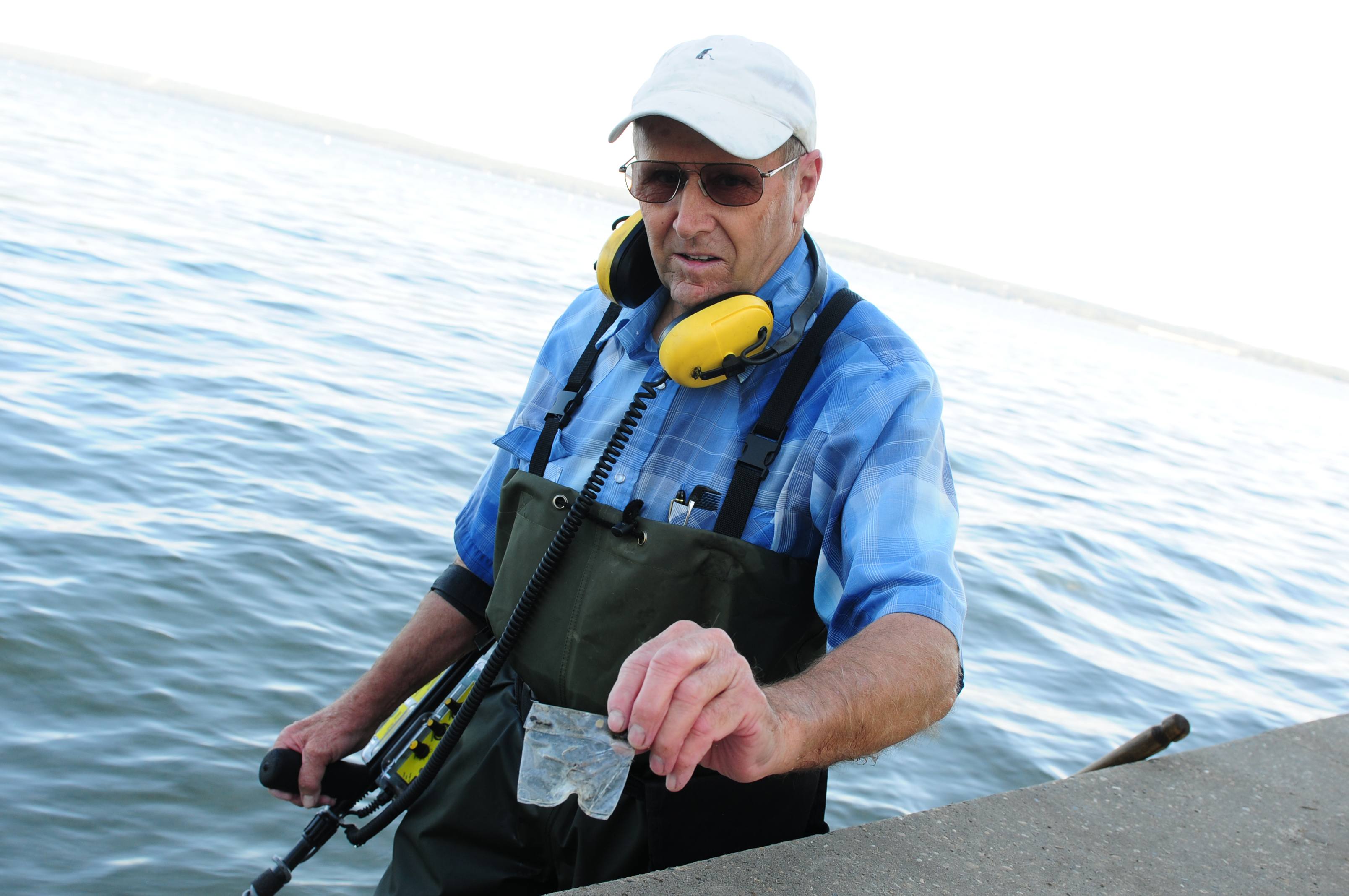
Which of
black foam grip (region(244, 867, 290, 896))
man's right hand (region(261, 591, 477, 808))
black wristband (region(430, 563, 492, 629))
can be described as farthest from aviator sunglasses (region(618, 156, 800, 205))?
black foam grip (region(244, 867, 290, 896))

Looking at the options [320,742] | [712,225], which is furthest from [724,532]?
[320,742]

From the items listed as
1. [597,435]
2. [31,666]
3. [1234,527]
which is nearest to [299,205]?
[1234,527]

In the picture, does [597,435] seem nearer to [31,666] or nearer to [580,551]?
[580,551]

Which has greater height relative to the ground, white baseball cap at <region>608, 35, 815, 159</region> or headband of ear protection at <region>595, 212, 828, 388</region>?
white baseball cap at <region>608, 35, 815, 159</region>

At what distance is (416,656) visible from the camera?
282 centimetres

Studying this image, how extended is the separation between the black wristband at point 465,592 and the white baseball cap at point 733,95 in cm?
124

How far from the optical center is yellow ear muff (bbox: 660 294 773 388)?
2121 millimetres

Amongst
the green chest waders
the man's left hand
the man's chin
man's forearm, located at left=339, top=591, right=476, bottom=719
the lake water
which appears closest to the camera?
the man's left hand

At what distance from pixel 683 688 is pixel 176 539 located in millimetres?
6618

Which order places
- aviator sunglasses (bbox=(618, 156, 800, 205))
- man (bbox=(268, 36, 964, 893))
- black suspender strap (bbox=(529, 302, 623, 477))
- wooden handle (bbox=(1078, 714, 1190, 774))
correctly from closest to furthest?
man (bbox=(268, 36, 964, 893)) < aviator sunglasses (bbox=(618, 156, 800, 205)) < black suspender strap (bbox=(529, 302, 623, 477)) < wooden handle (bbox=(1078, 714, 1190, 774))

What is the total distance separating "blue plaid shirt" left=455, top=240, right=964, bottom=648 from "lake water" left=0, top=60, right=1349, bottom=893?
1.16 m

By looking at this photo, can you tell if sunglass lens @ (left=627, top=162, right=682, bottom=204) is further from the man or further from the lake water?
the lake water

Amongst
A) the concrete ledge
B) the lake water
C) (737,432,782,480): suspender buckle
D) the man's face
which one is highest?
the man's face

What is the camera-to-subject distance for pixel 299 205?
1281 inches
